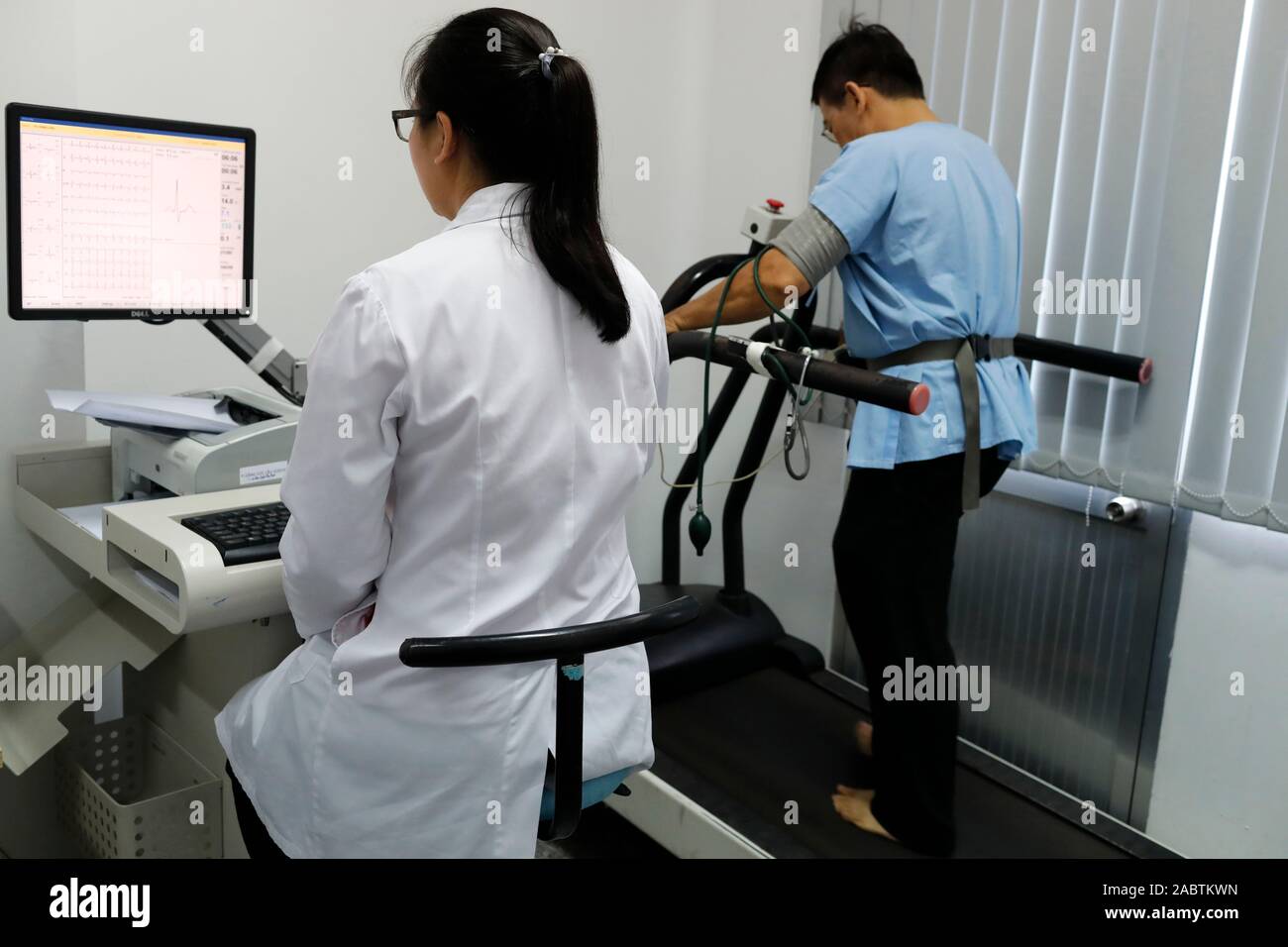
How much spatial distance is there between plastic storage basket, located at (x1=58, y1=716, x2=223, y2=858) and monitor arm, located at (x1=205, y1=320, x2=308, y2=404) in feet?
2.10

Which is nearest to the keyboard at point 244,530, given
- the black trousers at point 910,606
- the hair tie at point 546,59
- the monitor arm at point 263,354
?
the monitor arm at point 263,354

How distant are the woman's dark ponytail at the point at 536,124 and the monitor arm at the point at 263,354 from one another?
717mm

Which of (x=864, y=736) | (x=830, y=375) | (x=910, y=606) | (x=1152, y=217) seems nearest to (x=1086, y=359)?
(x=1152, y=217)

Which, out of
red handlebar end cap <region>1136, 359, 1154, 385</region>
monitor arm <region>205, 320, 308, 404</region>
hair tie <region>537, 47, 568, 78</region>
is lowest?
monitor arm <region>205, 320, 308, 404</region>

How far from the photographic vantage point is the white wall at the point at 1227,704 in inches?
79.0

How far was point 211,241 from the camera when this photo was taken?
1669 millimetres

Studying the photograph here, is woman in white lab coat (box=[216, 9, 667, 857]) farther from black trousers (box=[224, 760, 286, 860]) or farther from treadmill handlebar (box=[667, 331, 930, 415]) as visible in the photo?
treadmill handlebar (box=[667, 331, 930, 415])

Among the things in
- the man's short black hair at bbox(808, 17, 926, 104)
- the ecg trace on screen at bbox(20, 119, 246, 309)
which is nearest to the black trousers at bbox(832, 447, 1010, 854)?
the man's short black hair at bbox(808, 17, 926, 104)

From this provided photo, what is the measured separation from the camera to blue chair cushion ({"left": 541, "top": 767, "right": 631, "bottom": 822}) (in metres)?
1.22

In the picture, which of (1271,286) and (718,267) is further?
(718,267)

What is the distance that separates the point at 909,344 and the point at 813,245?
241mm

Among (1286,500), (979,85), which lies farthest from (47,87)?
(1286,500)
